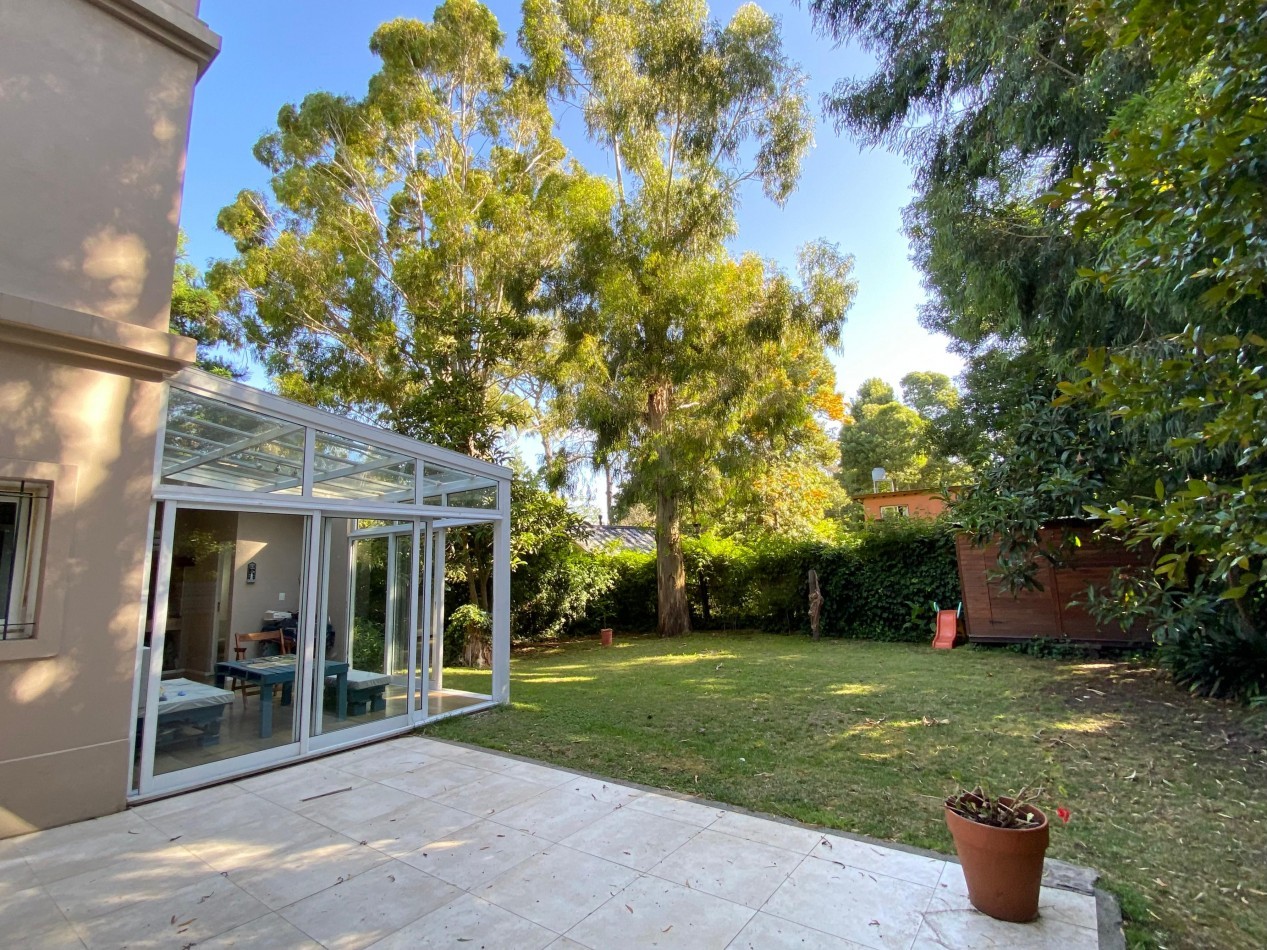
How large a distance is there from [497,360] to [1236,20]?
10425 millimetres

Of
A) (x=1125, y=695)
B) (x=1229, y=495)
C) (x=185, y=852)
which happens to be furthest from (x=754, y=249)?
(x=185, y=852)

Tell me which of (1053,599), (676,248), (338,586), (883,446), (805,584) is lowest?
(1053,599)

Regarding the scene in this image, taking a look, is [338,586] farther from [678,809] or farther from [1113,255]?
[1113,255]

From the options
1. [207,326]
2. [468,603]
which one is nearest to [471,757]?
[468,603]

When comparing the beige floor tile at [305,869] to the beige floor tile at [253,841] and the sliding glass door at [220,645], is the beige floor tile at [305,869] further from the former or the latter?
the sliding glass door at [220,645]

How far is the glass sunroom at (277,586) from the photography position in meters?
4.30

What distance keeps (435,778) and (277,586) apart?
85.5 inches

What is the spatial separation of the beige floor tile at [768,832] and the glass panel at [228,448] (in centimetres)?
423

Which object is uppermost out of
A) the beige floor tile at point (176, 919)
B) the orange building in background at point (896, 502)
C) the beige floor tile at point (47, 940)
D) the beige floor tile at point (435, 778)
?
the orange building in background at point (896, 502)

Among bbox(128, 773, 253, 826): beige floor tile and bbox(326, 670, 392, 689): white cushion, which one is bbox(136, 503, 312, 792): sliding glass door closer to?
bbox(128, 773, 253, 826): beige floor tile

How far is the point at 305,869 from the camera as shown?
3.07 m

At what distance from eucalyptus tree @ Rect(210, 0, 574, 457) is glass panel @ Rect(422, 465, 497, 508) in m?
3.94

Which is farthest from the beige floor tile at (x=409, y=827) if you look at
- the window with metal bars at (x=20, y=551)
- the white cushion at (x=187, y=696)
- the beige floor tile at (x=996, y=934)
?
the beige floor tile at (x=996, y=934)

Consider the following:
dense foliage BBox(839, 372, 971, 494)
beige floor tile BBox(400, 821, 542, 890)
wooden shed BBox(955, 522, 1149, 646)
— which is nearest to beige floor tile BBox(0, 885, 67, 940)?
beige floor tile BBox(400, 821, 542, 890)
